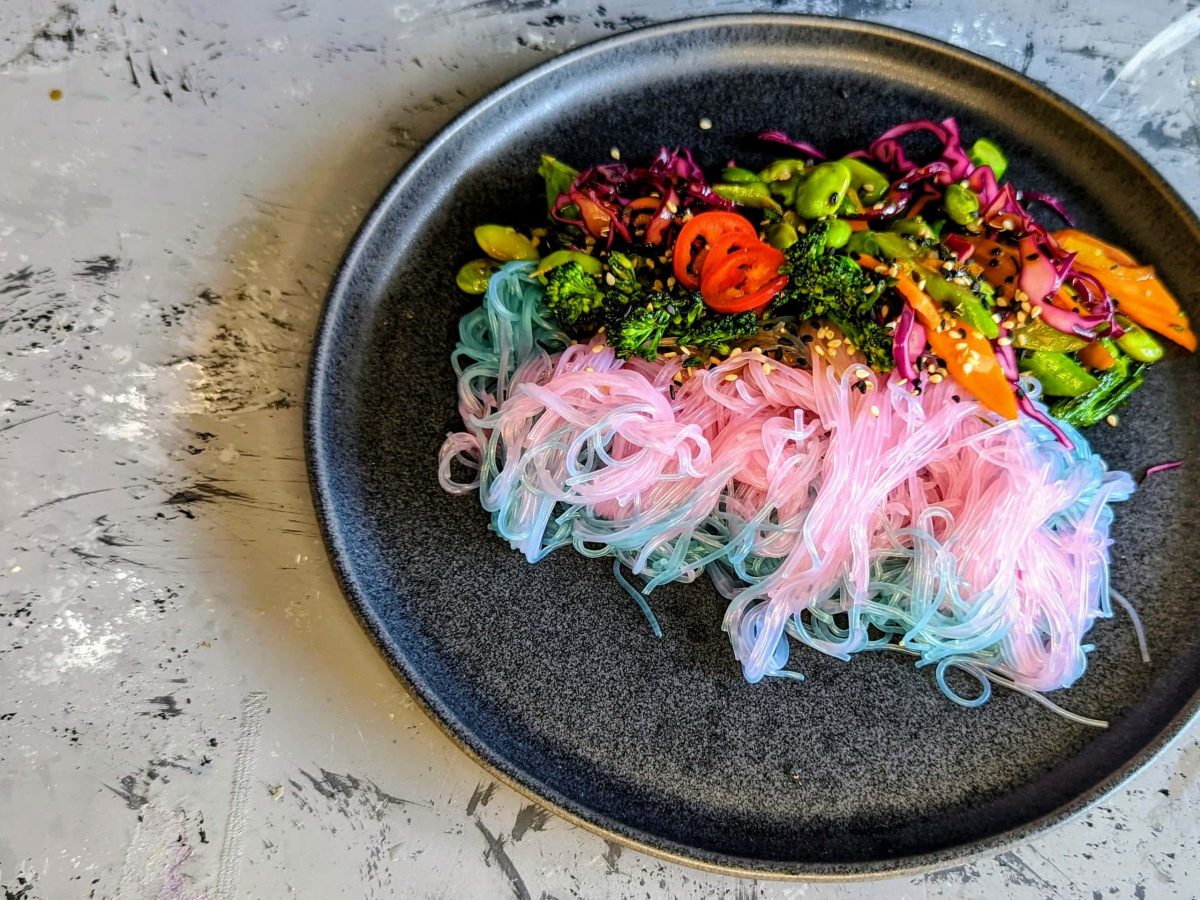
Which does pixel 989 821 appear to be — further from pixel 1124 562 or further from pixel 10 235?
pixel 10 235

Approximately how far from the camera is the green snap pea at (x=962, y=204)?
207 cm

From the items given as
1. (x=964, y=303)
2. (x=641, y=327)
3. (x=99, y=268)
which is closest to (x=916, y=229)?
(x=964, y=303)

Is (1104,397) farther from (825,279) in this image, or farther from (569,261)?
(569,261)

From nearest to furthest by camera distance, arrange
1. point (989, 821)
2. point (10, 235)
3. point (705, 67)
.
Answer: point (989, 821)
point (705, 67)
point (10, 235)

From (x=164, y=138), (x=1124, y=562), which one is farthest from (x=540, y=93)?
(x=1124, y=562)

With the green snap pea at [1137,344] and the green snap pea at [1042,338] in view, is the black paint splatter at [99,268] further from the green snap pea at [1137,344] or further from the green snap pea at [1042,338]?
the green snap pea at [1137,344]

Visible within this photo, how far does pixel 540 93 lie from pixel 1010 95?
1.44m

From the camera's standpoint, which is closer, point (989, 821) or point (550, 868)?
point (989, 821)

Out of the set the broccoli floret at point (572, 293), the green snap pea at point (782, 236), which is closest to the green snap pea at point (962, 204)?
the green snap pea at point (782, 236)

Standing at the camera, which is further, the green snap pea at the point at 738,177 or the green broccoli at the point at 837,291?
the green snap pea at the point at 738,177

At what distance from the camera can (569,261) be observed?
2.00 metres

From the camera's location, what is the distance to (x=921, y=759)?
2.13 metres

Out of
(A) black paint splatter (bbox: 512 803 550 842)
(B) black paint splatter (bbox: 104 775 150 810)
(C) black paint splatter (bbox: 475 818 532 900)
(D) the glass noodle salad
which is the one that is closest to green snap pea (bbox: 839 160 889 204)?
(D) the glass noodle salad

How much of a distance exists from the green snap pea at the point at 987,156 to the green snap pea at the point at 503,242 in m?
1.36
